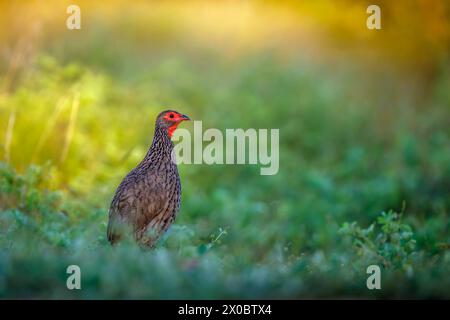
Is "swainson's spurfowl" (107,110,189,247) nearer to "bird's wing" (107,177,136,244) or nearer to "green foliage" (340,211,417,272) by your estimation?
"bird's wing" (107,177,136,244)

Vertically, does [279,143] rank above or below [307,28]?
below

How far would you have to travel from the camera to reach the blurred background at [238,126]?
15.3 ft

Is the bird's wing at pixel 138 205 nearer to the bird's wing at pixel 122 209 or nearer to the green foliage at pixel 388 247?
the bird's wing at pixel 122 209

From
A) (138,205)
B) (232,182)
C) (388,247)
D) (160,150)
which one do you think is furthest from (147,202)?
(232,182)

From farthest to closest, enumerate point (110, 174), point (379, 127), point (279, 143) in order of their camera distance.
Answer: point (379, 127) < point (279, 143) < point (110, 174)

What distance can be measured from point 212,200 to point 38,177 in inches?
99.5

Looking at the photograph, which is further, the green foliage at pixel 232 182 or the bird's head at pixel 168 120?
the bird's head at pixel 168 120

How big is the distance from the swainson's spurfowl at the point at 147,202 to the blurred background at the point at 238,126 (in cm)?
19

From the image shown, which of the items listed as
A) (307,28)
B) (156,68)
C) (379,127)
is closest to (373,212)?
(379,127)

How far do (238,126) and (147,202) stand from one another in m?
5.09

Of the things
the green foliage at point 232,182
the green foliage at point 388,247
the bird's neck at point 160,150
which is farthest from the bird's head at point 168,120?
the green foliage at point 388,247

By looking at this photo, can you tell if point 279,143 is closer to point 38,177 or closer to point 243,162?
point 243,162

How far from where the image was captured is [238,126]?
1049cm

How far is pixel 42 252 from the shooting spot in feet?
15.7
